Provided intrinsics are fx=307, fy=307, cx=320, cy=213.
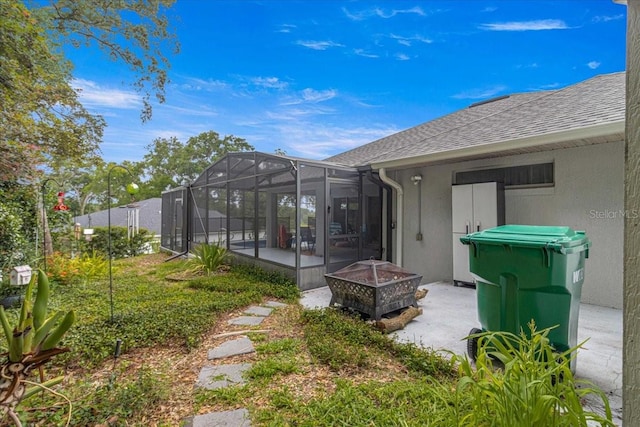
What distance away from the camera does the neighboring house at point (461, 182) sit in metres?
4.71

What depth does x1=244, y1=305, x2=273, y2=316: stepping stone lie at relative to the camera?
5016mm

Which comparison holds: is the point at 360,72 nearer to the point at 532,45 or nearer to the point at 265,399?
the point at 532,45

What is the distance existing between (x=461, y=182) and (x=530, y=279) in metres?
4.06

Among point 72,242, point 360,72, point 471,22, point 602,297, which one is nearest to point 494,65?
point 471,22

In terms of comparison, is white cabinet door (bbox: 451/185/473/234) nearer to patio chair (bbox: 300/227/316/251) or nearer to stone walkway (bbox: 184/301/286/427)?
patio chair (bbox: 300/227/316/251)

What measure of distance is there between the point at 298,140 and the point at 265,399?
76.2 feet

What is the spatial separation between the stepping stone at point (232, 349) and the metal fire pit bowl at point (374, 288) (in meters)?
1.53

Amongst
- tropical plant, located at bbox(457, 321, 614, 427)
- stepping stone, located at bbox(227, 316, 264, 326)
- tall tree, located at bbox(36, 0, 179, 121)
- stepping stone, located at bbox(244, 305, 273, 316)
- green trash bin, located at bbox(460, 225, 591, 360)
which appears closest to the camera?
tropical plant, located at bbox(457, 321, 614, 427)

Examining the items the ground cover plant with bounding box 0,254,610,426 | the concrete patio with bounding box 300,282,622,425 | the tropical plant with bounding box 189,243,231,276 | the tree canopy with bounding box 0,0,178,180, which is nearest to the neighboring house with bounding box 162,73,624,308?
the concrete patio with bounding box 300,282,622,425

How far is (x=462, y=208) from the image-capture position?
6.19 m

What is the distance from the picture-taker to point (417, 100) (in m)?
14.9

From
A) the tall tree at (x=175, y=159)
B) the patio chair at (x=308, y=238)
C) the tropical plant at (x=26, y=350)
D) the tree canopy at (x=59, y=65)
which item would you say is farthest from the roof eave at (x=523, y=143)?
the tall tree at (x=175, y=159)

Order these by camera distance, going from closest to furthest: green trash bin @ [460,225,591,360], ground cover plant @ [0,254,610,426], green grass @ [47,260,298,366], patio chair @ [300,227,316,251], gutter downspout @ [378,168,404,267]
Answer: ground cover plant @ [0,254,610,426] < green trash bin @ [460,225,591,360] < green grass @ [47,260,298,366] < patio chair @ [300,227,316,251] < gutter downspout @ [378,168,404,267]

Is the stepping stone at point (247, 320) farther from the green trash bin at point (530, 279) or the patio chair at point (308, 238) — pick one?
the green trash bin at point (530, 279)
